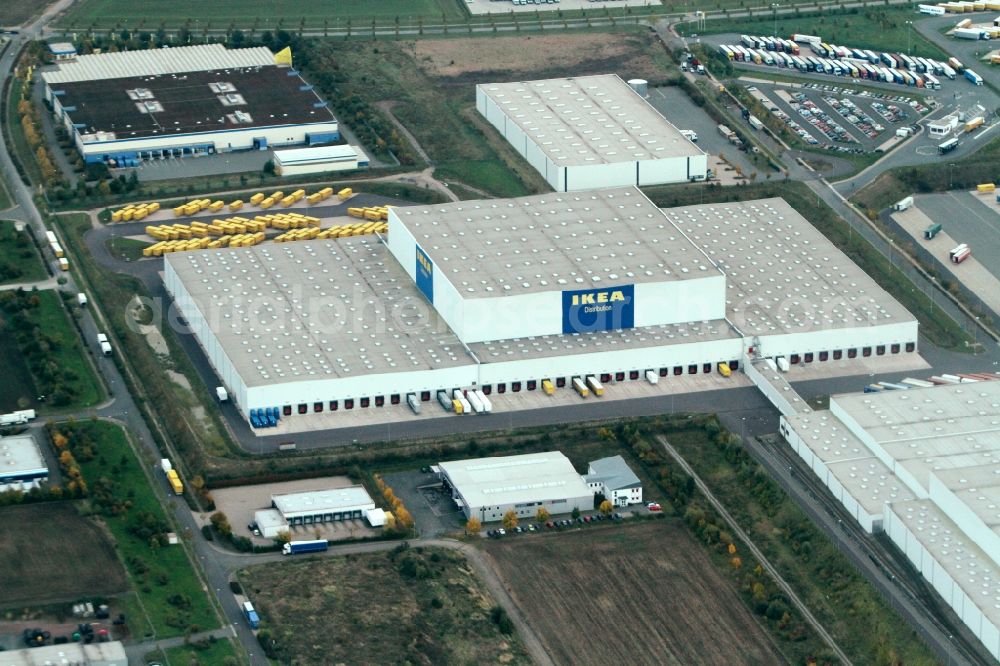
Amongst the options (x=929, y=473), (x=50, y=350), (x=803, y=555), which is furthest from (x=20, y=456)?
(x=929, y=473)

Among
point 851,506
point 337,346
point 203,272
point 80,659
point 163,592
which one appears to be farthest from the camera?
point 203,272

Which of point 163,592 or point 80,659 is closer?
point 80,659

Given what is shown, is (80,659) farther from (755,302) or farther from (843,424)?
(755,302)

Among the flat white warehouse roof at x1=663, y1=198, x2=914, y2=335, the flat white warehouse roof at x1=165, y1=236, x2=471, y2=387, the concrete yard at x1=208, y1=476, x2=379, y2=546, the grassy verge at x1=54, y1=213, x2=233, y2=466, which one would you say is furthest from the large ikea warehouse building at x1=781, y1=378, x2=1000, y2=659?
the grassy verge at x1=54, y1=213, x2=233, y2=466

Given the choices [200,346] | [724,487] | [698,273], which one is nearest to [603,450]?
[724,487]

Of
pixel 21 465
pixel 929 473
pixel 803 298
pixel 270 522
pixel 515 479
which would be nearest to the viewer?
pixel 270 522

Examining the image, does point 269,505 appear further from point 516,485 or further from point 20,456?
point 20,456

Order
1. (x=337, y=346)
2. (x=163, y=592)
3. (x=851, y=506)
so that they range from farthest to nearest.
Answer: (x=337, y=346) < (x=851, y=506) < (x=163, y=592)
